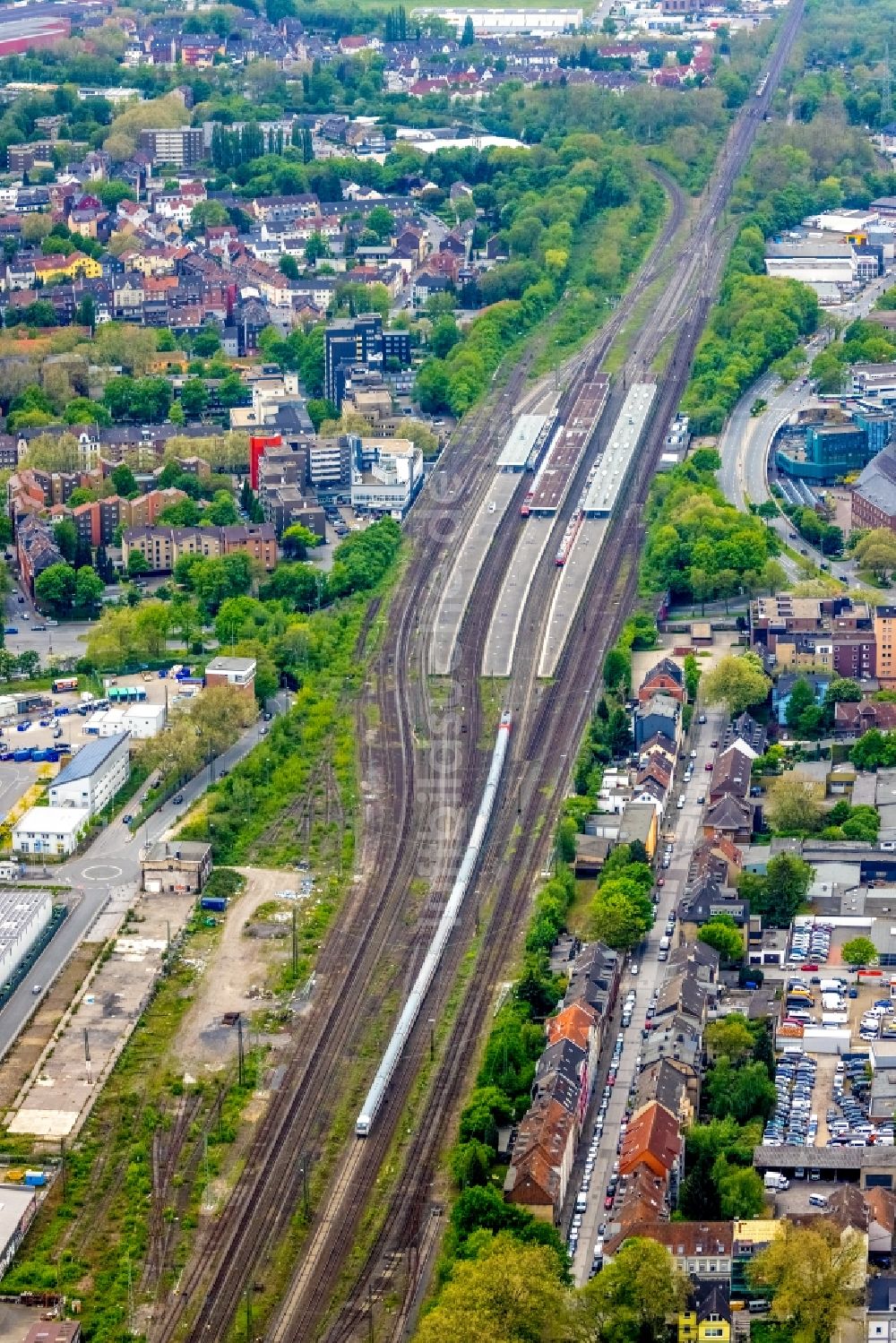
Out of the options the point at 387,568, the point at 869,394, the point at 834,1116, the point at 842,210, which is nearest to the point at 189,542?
the point at 387,568

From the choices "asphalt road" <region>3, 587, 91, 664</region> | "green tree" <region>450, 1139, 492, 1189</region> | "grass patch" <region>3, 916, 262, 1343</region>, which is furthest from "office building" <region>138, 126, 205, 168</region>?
"green tree" <region>450, 1139, 492, 1189</region>

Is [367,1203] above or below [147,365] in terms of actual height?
above

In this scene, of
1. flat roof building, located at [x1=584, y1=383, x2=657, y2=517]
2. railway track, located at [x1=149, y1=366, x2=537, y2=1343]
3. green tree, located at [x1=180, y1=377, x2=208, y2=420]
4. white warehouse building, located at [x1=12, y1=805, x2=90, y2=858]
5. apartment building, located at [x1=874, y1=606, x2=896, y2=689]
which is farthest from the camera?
green tree, located at [x1=180, y1=377, x2=208, y2=420]

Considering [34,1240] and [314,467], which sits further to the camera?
[314,467]

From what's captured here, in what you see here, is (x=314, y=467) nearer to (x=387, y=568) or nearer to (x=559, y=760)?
(x=387, y=568)

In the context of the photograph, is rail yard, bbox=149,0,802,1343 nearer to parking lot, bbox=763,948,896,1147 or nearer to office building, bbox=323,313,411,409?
office building, bbox=323,313,411,409

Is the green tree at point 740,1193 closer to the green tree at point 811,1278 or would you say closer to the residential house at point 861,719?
the green tree at point 811,1278
